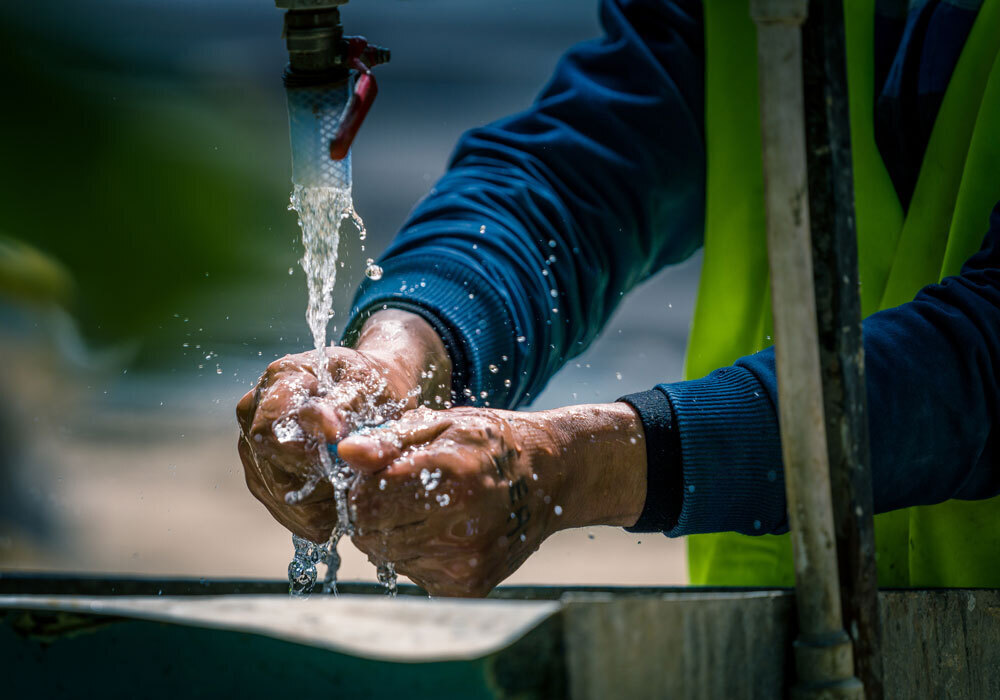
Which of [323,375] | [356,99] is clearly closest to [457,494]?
[323,375]

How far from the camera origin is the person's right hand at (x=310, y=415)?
86 cm

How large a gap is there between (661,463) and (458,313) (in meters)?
0.38

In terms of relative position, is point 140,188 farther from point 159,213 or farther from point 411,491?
point 411,491

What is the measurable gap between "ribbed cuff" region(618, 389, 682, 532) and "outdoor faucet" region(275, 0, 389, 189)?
0.36 metres

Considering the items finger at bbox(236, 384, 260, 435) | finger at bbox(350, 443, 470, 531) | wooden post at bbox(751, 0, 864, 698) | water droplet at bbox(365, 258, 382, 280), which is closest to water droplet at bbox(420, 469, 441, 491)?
finger at bbox(350, 443, 470, 531)

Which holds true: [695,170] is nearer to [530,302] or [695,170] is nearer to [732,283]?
[732,283]

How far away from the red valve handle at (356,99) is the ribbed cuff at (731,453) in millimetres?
373

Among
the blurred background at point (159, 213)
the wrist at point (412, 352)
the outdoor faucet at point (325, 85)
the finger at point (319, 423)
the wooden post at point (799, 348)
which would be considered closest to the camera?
the wooden post at point (799, 348)

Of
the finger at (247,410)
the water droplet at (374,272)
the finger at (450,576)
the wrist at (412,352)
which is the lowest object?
the finger at (450,576)

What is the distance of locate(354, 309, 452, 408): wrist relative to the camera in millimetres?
1012

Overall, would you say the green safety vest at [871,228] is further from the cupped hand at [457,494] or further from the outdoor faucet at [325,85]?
the outdoor faucet at [325,85]

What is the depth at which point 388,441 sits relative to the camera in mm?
804

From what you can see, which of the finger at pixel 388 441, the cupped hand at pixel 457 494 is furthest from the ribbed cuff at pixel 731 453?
the finger at pixel 388 441

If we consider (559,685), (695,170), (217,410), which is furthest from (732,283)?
(217,410)
